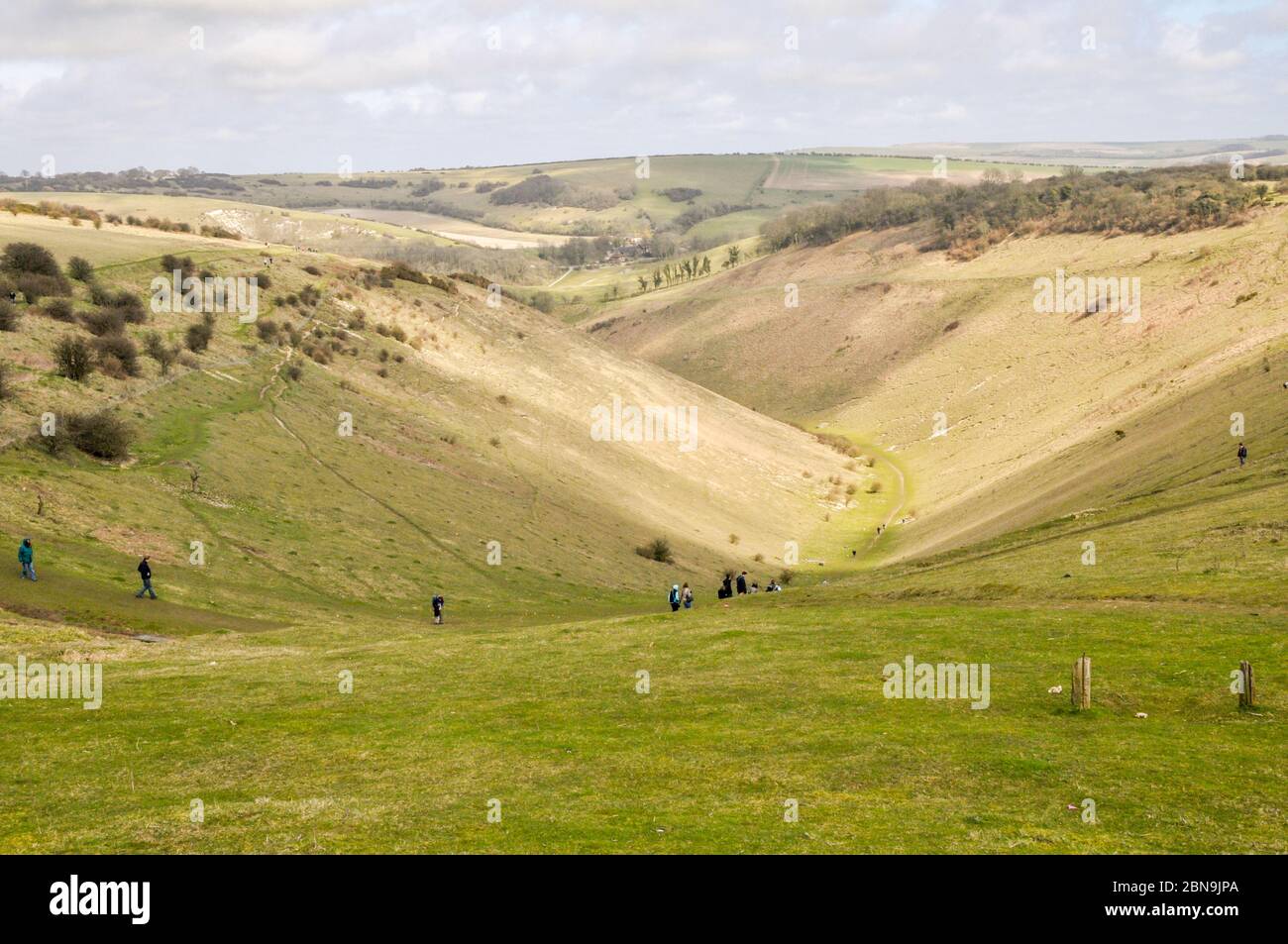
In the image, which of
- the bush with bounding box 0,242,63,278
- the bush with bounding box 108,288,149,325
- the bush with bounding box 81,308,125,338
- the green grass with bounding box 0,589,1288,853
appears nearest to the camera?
the green grass with bounding box 0,589,1288,853

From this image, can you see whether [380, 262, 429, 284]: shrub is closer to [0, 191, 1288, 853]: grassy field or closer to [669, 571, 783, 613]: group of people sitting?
[0, 191, 1288, 853]: grassy field

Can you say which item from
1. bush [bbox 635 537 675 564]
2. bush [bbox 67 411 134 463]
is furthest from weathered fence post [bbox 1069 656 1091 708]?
bush [bbox 67 411 134 463]

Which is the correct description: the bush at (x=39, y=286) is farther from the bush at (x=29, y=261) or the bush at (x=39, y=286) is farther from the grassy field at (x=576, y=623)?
the grassy field at (x=576, y=623)

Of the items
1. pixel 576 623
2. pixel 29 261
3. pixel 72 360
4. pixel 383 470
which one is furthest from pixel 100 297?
pixel 576 623

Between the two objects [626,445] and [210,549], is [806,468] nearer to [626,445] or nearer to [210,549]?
[626,445]

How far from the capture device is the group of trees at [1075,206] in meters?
138

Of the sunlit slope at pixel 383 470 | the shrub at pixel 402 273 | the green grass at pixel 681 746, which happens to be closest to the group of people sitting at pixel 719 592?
the sunlit slope at pixel 383 470

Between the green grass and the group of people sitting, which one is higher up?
the green grass

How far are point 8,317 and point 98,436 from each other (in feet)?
52.7

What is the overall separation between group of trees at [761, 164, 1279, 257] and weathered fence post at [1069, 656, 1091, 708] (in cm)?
12520

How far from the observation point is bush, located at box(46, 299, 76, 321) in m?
64.4
